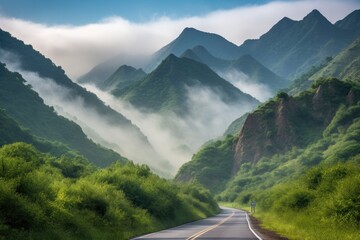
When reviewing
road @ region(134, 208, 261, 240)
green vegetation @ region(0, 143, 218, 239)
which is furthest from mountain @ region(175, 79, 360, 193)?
road @ region(134, 208, 261, 240)

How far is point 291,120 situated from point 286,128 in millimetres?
3979

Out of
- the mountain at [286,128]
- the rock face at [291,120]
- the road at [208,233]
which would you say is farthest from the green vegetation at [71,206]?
the rock face at [291,120]

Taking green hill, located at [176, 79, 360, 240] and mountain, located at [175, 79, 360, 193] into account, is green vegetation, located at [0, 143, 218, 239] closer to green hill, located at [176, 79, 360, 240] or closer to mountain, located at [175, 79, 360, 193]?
green hill, located at [176, 79, 360, 240]

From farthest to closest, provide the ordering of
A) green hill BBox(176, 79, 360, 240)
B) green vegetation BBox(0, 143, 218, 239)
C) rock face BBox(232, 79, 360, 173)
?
rock face BBox(232, 79, 360, 173) → green hill BBox(176, 79, 360, 240) → green vegetation BBox(0, 143, 218, 239)

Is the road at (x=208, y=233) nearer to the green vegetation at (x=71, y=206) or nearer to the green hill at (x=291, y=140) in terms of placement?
the green vegetation at (x=71, y=206)

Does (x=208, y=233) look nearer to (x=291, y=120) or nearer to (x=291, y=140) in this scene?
(x=291, y=140)

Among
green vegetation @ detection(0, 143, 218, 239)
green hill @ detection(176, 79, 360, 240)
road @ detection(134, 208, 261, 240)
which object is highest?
green hill @ detection(176, 79, 360, 240)

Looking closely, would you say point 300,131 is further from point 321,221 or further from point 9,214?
point 9,214

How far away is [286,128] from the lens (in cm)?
18338

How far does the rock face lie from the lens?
600 ft

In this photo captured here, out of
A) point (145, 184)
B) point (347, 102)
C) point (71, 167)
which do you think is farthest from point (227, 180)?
point (145, 184)

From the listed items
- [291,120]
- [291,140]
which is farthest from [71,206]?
[291,120]

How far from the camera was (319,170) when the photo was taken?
47.3 m

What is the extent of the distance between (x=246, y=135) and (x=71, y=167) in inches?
5198
